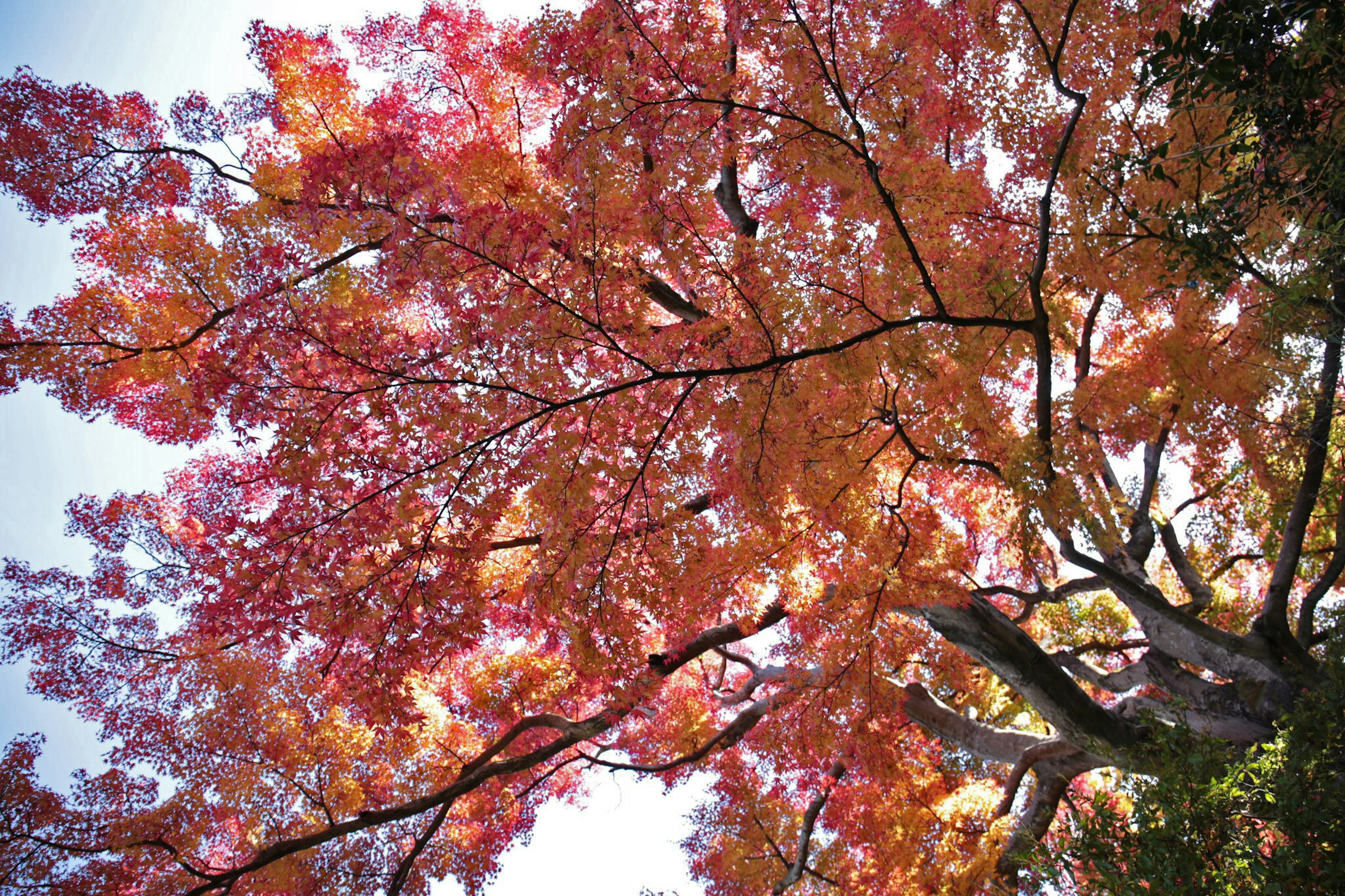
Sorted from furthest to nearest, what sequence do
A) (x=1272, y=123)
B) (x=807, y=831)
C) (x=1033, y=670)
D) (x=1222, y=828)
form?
(x=807, y=831) → (x=1033, y=670) → (x=1222, y=828) → (x=1272, y=123)

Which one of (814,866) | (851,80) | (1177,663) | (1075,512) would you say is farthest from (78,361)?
(1177,663)

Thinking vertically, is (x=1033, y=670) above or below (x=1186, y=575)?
below

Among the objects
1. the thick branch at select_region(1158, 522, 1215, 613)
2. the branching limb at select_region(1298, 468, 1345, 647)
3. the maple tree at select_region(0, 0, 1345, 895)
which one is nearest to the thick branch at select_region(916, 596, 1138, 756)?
the maple tree at select_region(0, 0, 1345, 895)

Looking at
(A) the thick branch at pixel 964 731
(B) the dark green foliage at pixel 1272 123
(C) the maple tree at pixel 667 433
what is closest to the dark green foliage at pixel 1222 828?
(C) the maple tree at pixel 667 433

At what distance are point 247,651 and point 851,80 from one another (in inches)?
298

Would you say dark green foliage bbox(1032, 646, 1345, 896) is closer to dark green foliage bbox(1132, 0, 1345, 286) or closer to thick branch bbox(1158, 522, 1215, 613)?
dark green foliage bbox(1132, 0, 1345, 286)

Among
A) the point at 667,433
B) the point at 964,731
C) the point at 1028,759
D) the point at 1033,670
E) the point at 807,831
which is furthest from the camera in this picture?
the point at 807,831

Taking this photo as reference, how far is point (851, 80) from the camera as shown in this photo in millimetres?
4500

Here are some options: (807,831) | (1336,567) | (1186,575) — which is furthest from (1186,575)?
(807,831)

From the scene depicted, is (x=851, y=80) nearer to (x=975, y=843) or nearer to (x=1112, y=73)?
(x=1112, y=73)

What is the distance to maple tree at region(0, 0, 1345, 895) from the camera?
364 centimetres

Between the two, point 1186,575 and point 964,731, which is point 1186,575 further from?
point 964,731

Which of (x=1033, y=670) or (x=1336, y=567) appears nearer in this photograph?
(x=1336, y=567)

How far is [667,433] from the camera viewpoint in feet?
13.0
